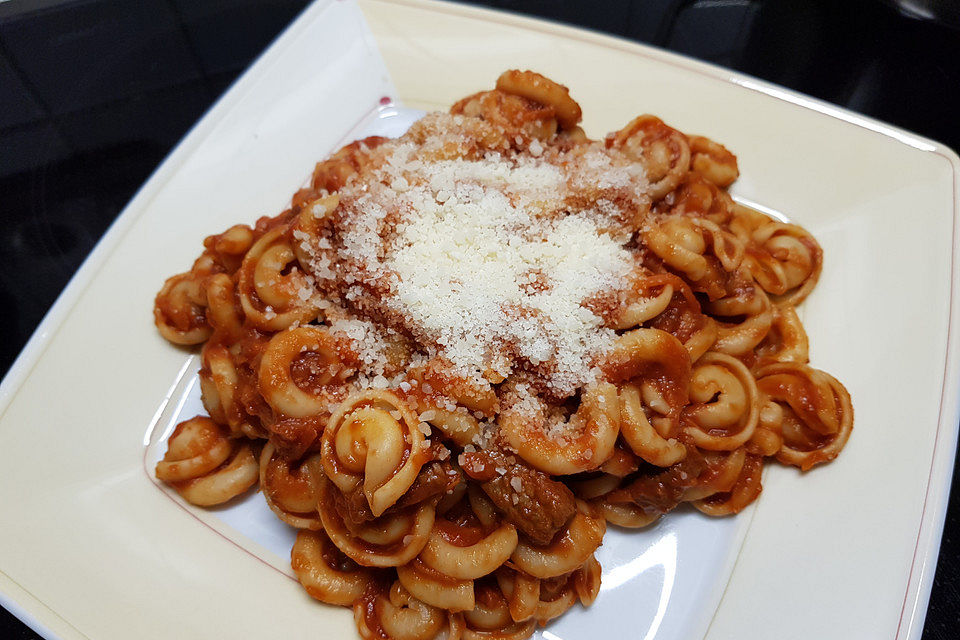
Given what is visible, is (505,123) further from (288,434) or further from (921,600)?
(921,600)

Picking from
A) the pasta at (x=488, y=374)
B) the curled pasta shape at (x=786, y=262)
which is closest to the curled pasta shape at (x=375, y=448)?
the pasta at (x=488, y=374)

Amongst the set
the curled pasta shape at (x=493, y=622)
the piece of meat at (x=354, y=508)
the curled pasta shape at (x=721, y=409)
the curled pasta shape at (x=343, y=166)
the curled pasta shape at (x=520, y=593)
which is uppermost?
the curled pasta shape at (x=343, y=166)

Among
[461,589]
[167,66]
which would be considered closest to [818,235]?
[461,589]

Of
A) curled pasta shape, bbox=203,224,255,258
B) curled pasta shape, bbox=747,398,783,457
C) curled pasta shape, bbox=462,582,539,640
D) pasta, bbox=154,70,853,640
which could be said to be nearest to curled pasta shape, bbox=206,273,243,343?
pasta, bbox=154,70,853,640

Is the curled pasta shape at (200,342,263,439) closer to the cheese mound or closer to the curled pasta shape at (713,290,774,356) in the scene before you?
the cheese mound

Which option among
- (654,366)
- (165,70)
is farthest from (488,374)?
(165,70)

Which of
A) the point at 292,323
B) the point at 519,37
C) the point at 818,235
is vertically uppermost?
the point at 519,37

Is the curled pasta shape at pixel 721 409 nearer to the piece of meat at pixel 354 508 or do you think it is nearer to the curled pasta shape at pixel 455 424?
the curled pasta shape at pixel 455 424
